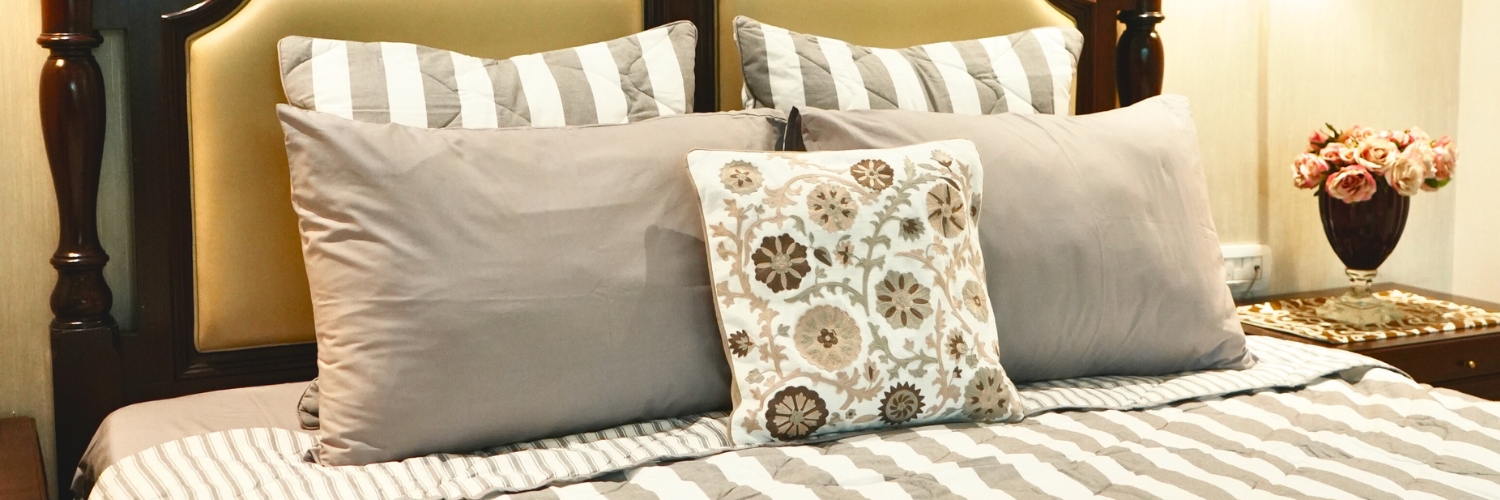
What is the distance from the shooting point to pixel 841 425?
1.29 m

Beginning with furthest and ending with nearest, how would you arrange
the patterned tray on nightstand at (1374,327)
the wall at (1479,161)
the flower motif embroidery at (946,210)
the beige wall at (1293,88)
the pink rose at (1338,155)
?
the wall at (1479,161)
the beige wall at (1293,88)
the pink rose at (1338,155)
the patterned tray on nightstand at (1374,327)
the flower motif embroidery at (946,210)

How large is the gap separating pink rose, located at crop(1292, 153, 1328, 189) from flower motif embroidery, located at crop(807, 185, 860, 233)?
1.26 meters

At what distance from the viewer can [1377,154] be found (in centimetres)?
211

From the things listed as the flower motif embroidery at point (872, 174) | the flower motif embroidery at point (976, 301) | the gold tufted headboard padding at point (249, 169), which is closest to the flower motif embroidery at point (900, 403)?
the flower motif embroidery at point (976, 301)

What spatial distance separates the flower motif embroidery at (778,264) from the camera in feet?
4.25

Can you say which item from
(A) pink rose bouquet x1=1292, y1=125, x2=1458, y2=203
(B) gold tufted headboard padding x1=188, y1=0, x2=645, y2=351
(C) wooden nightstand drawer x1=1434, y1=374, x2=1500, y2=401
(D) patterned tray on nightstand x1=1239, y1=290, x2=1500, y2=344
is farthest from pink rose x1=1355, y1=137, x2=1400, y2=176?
(B) gold tufted headboard padding x1=188, y1=0, x2=645, y2=351

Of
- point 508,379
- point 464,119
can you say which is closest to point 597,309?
point 508,379

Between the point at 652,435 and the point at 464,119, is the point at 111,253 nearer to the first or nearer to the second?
the point at 464,119

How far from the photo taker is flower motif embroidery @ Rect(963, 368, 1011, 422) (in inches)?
52.2

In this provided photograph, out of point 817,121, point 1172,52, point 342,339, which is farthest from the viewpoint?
point 1172,52

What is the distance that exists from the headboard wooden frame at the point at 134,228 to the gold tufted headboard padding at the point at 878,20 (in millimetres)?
729

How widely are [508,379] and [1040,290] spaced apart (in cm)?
68

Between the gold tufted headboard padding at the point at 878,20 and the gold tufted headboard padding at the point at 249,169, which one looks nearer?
the gold tufted headboard padding at the point at 249,169

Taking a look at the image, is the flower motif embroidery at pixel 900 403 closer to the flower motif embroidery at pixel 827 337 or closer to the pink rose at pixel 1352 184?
the flower motif embroidery at pixel 827 337
